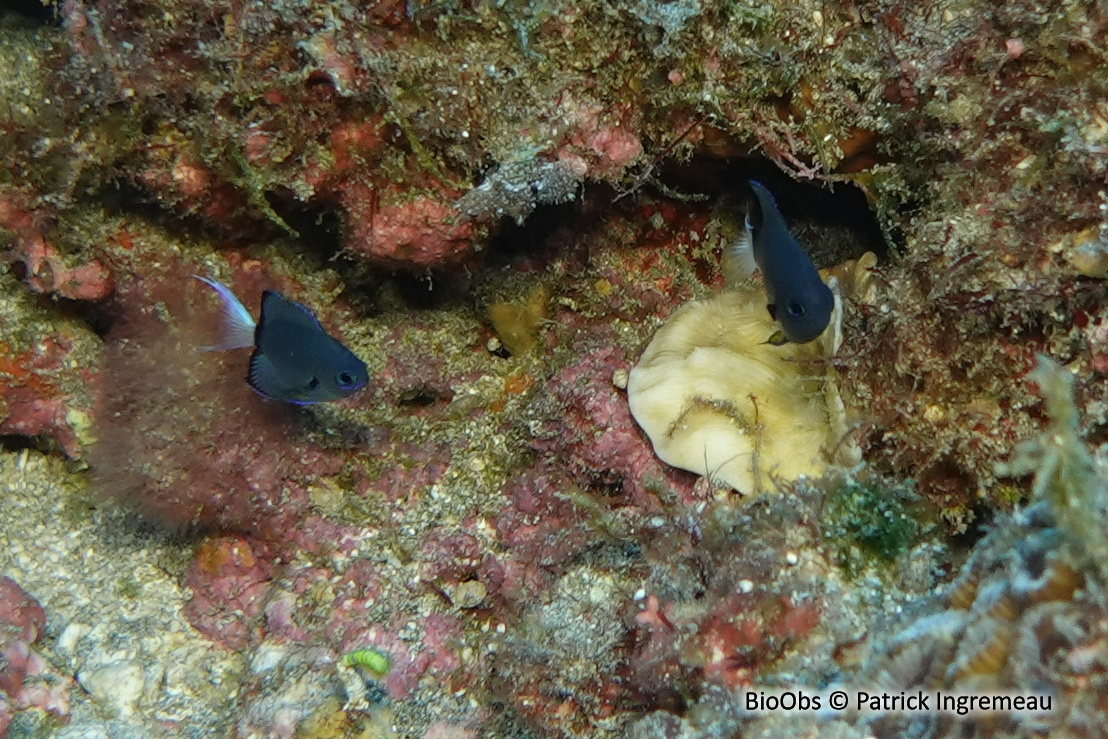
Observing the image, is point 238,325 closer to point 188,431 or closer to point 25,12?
point 188,431

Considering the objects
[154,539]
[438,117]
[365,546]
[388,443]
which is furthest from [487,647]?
[438,117]

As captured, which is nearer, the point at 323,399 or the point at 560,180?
the point at 323,399

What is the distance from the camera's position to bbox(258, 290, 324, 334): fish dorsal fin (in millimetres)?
2840

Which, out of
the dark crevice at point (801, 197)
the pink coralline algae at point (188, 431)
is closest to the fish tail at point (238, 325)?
the pink coralline algae at point (188, 431)

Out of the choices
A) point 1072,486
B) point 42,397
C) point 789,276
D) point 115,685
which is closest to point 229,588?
point 115,685

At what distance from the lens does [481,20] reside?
288 cm

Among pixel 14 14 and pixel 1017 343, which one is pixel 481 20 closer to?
pixel 1017 343

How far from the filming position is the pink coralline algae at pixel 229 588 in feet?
→ 12.6

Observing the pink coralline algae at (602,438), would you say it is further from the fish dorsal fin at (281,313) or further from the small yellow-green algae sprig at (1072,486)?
the small yellow-green algae sprig at (1072,486)

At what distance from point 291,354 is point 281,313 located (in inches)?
6.8

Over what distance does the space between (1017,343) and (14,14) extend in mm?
6189

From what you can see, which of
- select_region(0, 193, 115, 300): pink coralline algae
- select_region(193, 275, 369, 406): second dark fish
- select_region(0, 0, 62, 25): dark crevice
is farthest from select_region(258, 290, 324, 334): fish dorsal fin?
select_region(0, 0, 62, 25): dark crevice

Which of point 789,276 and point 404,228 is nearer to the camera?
point 789,276

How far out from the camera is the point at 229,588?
12.7 ft
